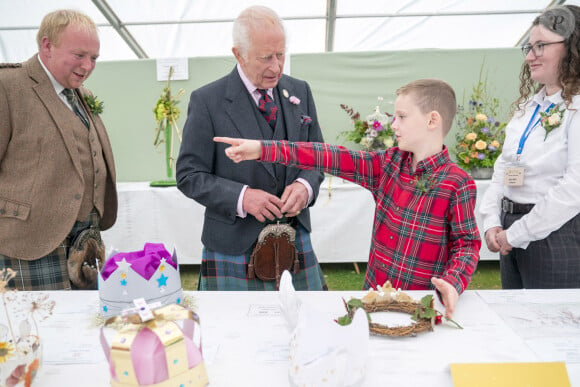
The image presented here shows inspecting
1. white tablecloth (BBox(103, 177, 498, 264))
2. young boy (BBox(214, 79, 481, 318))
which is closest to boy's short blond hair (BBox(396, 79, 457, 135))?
young boy (BBox(214, 79, 481, 318))

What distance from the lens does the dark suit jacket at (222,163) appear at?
1611 millimetres

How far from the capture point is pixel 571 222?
1676mm

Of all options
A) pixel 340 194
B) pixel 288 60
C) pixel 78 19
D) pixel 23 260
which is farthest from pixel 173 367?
pixel 288 60

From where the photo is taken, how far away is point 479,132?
373cm

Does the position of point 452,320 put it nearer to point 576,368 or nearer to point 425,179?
point 576,368

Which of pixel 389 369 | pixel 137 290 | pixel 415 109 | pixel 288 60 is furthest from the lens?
pixel 288 60

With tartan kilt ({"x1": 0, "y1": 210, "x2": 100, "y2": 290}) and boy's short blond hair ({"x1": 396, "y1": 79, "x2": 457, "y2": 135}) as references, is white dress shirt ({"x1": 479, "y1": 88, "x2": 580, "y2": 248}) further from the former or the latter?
tartan kilt ({"x1": 0, "y1": 210, "x2": 100, "y2": 290})

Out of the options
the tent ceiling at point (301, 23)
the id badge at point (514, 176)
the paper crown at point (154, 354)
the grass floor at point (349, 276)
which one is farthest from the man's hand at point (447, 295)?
the tent ceiling at point (301, 23)

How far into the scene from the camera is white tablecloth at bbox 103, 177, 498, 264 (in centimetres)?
353

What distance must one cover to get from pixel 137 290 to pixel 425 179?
0.93 m

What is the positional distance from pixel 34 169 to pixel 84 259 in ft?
1.27

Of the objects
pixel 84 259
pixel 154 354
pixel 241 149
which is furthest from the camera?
pixel 84 259

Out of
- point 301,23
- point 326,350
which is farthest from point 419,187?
point 301,23

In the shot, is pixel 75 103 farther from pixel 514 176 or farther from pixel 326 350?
pixel 514 176
